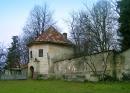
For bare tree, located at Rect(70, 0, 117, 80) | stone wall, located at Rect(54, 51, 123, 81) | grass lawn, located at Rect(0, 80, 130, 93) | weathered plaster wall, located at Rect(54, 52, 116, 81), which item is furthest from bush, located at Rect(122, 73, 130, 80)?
bare tree, located at Rect(70, 0, 117, 80)

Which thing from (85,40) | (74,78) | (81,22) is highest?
(81,22)

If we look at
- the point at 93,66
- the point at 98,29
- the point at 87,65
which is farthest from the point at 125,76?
the point at 98,29

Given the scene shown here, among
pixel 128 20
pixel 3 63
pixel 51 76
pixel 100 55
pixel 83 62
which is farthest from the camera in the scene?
pixel 3 63

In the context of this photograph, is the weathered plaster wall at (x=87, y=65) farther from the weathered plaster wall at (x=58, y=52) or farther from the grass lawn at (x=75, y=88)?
the grass lawn at (x=75, y=88)

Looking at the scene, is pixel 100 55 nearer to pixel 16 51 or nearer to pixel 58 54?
pixel 58 54

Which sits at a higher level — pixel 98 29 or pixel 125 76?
pixel 98 29

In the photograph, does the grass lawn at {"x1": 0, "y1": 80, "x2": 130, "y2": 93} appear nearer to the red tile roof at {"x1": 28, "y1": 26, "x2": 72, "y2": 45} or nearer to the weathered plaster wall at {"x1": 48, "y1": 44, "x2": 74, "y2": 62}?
the weathered plaster wall at {"x1": 48, "y1": 44, "x2": 74, "y2": 62}

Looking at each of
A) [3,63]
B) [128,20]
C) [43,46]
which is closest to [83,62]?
[128,20]

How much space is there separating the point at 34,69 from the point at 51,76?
329cm

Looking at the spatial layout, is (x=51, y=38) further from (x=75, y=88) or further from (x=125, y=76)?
(x=75, y=88)

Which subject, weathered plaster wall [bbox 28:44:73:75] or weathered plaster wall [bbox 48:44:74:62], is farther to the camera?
weathered plaster wall [bbox 48:44:74:62]

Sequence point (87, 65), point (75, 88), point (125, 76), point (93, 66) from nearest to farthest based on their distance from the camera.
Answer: point (75, 88), point (125, 76), point (93, 66), point (87, 65)

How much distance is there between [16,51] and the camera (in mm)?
65938

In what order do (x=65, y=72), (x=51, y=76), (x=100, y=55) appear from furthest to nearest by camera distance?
(x=51, y=76) → (x=65, y=72) → (x=100, y=55)
